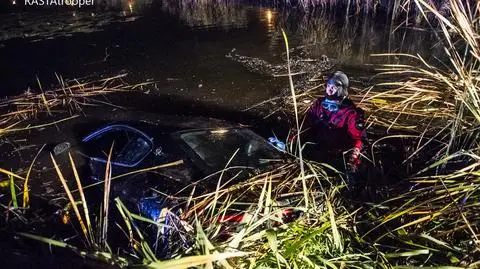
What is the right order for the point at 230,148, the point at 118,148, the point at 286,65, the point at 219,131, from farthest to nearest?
the point at 286,65 < the point at 118,148 < the point at 219,131 < the point at 230,148

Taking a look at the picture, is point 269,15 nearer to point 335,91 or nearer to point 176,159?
point 335,91

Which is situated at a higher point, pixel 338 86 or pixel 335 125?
pixel 338 86

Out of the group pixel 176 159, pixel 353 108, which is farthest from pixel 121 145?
pixel 353 108

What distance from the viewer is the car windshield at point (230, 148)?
438 cm

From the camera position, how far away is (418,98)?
5746 mm

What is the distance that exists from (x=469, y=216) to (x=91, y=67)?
1074 centimetres

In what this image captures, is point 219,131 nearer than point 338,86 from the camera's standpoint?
Yes

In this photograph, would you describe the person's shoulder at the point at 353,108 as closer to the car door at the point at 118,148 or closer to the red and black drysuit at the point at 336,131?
the red and black drysuit at the point at 336,131

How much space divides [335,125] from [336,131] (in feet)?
0.28

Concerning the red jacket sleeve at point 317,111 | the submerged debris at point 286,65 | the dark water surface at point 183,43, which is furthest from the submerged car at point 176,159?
the submerged debris at point 286,65

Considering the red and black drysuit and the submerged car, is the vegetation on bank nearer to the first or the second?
the submerged car

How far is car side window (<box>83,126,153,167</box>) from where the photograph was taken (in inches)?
181

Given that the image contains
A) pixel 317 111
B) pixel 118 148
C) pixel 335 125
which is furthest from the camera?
pixel 317 111

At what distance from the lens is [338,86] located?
17.7 feet
